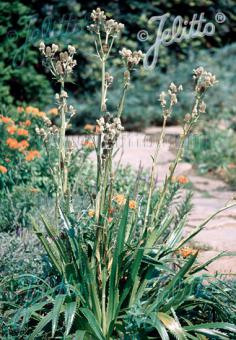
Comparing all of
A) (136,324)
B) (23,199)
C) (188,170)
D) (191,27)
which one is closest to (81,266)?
(136,324)

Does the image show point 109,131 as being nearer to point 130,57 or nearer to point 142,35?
point 130,57

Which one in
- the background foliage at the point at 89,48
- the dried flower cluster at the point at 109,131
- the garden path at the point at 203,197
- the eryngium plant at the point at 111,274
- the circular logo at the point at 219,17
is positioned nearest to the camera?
the dried flower cluster at the point at 109,131

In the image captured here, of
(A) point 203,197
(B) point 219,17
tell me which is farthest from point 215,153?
(B) point 219,17

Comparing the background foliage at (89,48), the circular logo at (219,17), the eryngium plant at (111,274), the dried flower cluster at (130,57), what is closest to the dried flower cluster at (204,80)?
the eryngium plant at (111,274)

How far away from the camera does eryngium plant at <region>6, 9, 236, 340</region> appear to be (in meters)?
2.58

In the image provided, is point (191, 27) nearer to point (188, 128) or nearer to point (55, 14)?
point (55, 14)

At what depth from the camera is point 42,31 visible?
307 inches

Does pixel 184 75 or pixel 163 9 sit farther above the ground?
pixel 163 9

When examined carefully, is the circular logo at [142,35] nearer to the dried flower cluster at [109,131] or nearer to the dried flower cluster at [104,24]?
the dried flower cluster at [104,24]

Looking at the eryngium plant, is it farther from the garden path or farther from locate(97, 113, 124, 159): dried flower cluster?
the garden path

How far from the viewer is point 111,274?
2.67m

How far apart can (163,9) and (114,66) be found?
4.39 feet

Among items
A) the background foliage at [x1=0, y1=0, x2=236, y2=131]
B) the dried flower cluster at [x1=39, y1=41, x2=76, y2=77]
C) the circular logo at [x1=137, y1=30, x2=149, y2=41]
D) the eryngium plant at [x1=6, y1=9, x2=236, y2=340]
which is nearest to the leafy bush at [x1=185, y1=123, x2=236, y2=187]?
the background foliage at [x1=0, y1=0, x2=236, y2=131]

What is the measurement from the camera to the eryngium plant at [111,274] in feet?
8.46
